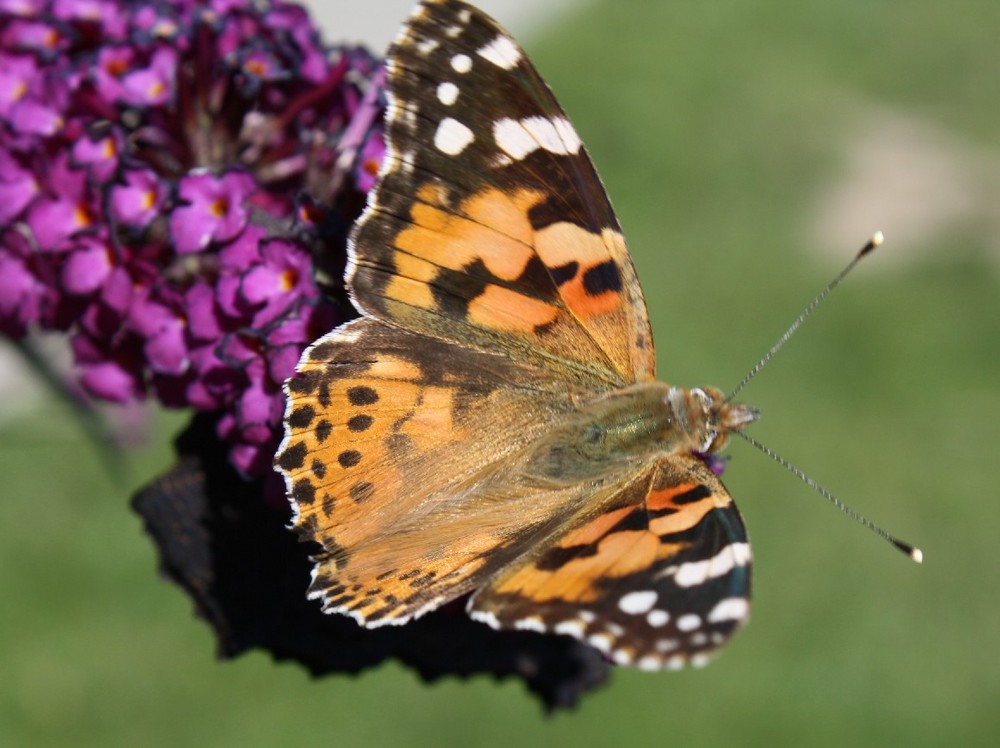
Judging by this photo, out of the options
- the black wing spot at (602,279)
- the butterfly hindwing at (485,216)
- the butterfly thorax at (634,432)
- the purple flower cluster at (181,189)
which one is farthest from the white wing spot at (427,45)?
the butterfly thorax at (634,432)

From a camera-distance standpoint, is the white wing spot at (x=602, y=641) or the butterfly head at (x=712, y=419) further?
the butterfly head at (x=712, y=419)

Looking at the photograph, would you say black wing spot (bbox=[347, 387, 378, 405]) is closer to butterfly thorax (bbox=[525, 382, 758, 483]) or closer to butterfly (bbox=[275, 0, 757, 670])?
butterfly (bbox=[275, 0, 757, 670])

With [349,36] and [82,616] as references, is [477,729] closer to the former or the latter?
[82,616]

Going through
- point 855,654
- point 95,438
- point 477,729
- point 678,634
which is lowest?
A: point 477,729

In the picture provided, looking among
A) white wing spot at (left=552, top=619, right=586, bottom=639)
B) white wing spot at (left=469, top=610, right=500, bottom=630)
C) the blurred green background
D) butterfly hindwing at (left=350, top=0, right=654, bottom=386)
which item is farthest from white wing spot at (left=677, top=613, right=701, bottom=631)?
the blurred green background

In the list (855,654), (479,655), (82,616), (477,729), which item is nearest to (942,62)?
(855,654)

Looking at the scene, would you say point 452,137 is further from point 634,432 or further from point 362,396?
point 634,432

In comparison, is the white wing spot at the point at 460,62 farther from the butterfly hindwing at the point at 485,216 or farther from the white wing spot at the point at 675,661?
the white wing spot at the point at 675,661
